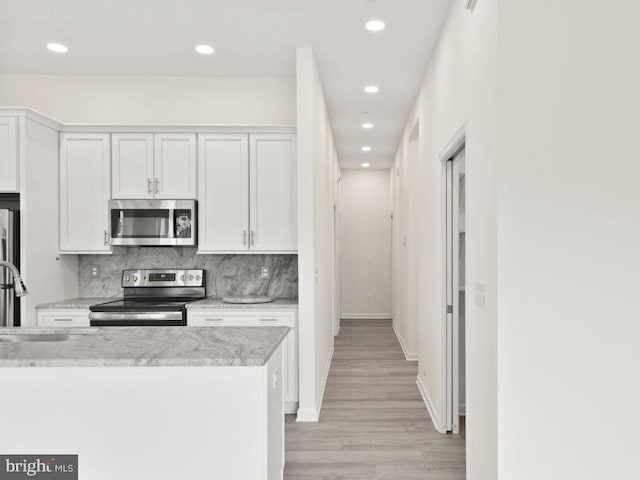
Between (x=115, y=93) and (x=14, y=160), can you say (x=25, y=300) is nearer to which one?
(x=14, y=160)

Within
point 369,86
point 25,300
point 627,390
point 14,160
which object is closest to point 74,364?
point 627,390

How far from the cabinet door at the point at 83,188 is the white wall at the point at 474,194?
112 inches

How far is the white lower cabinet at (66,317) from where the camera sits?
3.71 m

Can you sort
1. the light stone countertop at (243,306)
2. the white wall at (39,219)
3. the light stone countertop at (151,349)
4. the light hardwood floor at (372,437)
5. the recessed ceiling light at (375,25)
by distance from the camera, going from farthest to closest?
the light stone countertop at (243,306)
the white wall at (39,219)
the recessed ceiling light at (375,25)
the light hardwood floor at (372,437)
the light stone countertop at (151,349)

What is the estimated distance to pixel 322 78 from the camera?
4270 millimetres

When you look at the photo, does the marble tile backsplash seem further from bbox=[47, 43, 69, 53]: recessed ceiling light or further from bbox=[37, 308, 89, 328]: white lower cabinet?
bbox=[47, 43, 69, 53]: recessed ceiling light

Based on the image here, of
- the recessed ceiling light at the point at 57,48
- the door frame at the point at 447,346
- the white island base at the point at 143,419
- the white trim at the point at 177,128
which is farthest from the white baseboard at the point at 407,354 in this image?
the recessed ceiling light at the point at 57,48

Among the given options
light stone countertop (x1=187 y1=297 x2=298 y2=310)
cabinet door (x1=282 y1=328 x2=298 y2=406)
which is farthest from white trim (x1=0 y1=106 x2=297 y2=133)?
cabinet door (x1=282 y1=328 x2=298 y2=406)

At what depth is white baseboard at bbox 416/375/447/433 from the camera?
335 cm

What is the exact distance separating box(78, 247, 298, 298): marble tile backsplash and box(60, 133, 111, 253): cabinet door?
0.38 metres

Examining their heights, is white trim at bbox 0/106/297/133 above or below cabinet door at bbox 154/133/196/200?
above

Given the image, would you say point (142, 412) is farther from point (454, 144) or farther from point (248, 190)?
point (248, 190)

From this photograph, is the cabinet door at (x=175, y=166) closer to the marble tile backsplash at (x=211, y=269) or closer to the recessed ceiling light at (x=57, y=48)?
the marble tile backsplash at (x=211, y=269)

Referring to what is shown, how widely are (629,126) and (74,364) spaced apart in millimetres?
1892
